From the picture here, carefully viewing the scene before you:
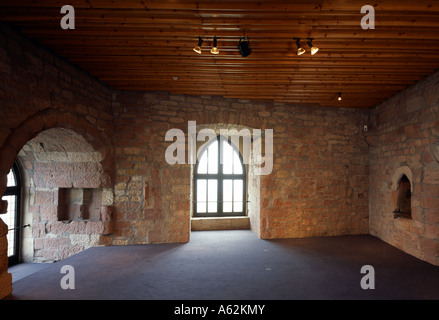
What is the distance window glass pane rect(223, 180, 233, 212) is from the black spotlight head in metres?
3.46

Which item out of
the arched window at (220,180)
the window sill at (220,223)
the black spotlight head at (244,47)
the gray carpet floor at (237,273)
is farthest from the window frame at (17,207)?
the black spotlight head at (244,47)

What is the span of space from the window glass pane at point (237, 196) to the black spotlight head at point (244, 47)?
3.48m

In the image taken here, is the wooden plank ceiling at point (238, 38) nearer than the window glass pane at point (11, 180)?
Yes

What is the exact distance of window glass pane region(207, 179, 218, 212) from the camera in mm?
5492

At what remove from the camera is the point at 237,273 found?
2936mm

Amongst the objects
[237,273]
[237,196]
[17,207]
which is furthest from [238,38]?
[17,207]

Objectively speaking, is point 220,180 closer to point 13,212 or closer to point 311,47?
point 311,47

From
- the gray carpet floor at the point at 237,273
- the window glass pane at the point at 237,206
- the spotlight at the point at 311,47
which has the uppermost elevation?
the spotlight at the point at 311,47

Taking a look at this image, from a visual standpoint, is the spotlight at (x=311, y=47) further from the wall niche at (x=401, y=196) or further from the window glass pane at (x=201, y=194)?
the window glass pane at (x=201, y=194)

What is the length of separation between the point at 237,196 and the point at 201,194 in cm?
90

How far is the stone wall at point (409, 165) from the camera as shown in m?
3.29

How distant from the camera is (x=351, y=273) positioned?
294 cm

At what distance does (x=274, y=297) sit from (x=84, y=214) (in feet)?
11.3
